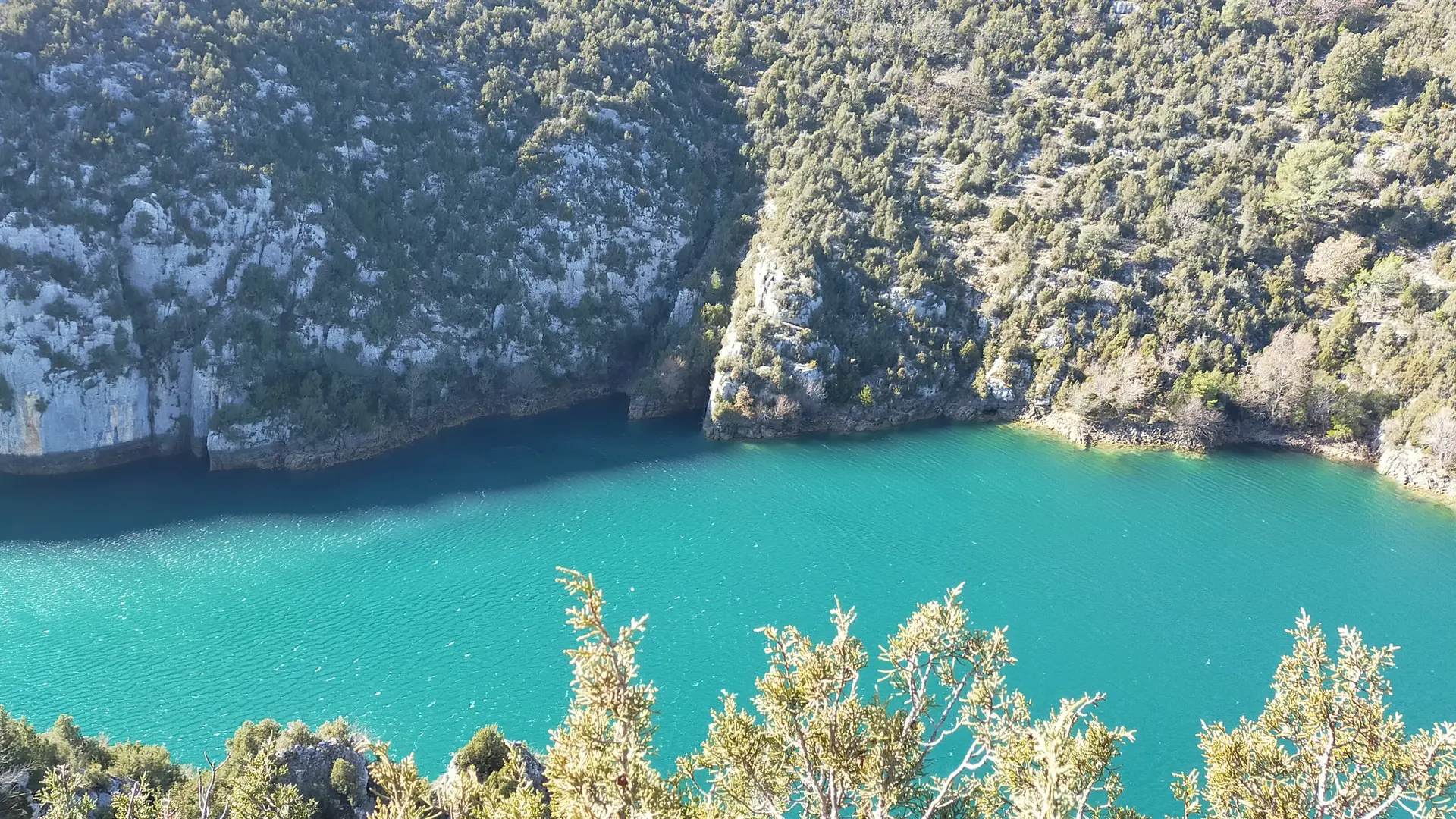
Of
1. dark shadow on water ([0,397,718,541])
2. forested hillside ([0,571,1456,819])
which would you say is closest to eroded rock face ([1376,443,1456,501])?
dark shadow on water ([0,397,718,541])

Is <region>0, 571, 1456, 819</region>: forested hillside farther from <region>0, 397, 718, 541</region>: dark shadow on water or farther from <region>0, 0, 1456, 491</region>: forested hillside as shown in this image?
<region>0, 0, 1456, 491</region>: forested hillside

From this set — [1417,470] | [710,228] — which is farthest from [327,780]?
[1417,470]

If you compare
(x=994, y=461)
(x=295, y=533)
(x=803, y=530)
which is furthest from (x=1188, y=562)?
(x=295, y=533)

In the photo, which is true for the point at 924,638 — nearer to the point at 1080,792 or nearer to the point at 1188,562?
the point at 1080,792

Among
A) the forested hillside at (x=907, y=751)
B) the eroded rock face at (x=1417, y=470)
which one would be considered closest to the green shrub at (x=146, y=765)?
the forested hillside at (x=907, y=751)

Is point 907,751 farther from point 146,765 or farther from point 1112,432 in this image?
point 1112,432

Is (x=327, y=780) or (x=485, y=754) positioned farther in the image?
(x=485, y=754)

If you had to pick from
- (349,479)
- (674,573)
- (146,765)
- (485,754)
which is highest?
(349,479)
